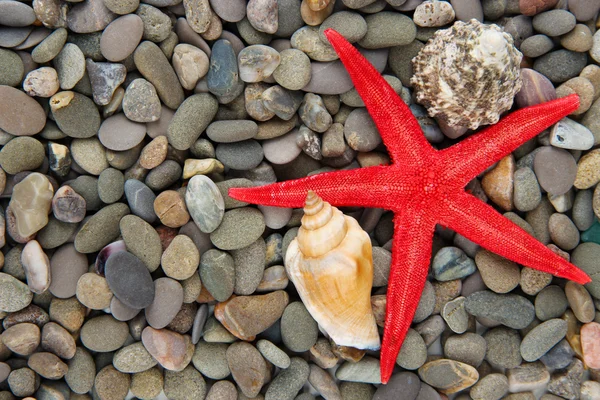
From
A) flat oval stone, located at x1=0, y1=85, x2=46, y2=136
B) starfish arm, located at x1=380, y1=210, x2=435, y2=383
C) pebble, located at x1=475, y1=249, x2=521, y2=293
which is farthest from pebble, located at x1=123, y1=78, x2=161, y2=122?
pebble, located at x1=475, y1=249, x2=521, y2=293

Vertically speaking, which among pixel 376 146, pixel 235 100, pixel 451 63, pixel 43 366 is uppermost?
pixel 451 63

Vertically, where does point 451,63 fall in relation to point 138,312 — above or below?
above

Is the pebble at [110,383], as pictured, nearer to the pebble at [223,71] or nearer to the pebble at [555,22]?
the pebble at [223,71]

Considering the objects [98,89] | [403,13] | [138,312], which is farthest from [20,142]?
[403,13]

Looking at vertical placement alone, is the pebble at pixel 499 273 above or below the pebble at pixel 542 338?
above

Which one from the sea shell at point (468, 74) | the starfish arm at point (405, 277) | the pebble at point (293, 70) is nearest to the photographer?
the sea shell at point (468, 74)

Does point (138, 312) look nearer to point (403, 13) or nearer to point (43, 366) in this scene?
point (43, 366)

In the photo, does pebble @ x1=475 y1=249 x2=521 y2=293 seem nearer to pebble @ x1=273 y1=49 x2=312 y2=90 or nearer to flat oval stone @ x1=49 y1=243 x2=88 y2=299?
pebble @ x1=273 y1=49 x2=312 y2=90

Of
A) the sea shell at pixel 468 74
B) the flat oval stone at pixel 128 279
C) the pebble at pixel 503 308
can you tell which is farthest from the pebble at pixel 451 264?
the flat oval stone at pixel 128 279
